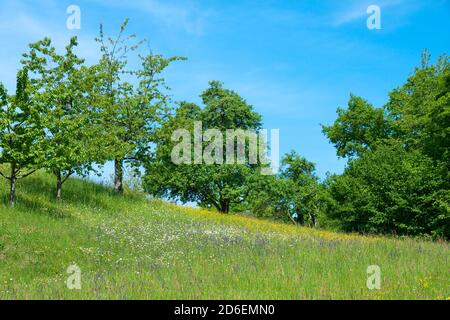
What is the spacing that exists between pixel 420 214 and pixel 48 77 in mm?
25780

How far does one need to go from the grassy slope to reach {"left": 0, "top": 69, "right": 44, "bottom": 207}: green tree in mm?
2388

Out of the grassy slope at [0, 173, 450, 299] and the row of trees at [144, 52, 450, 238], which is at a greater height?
the row of trees at [144, 52, 450, 238]

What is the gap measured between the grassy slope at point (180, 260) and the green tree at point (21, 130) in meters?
2.39

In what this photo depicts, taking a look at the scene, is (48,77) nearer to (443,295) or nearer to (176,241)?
(176,241)

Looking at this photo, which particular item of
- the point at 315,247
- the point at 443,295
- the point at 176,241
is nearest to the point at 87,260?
the point at 176,241

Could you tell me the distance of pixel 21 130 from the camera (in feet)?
84.5

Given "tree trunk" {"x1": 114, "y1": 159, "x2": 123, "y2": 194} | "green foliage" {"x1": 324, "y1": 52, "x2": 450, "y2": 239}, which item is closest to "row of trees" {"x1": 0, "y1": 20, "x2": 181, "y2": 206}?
"tree trunk" {"x1": 114, "y1": 159, "x2": 123, "y2": 194}

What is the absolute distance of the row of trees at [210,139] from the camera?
2712 centimetres

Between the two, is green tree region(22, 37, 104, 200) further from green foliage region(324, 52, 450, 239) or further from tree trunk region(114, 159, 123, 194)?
green foliage region(324, 52, 450, 239)

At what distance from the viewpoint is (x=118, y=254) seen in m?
19.6

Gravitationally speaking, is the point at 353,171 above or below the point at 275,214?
above

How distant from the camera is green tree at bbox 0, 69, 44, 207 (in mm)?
25344

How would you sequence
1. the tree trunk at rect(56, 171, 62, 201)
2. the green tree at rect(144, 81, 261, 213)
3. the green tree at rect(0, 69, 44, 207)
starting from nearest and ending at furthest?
the green tree at rect(0, 69, 44, 207)
the tree trunk at rect(56, 171, 62, 201)
the green tree at rect(144, 81, 261, 213)
